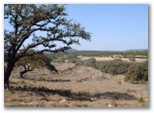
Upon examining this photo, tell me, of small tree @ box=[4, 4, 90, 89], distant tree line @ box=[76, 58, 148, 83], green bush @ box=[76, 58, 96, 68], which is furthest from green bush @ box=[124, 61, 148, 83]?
small tree @ box=[4, 4, 90, 89]

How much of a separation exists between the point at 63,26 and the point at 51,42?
324 mm

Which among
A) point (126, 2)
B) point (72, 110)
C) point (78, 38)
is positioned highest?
point (126, 2)

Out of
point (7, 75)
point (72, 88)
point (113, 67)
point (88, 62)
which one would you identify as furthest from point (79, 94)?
point (7, 75)

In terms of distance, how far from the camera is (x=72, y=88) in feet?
26.7

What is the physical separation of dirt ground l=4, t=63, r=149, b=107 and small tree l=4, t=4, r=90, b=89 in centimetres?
31

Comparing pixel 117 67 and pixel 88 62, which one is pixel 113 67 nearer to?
pixel 117 67

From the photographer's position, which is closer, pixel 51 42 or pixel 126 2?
pixel 126 2

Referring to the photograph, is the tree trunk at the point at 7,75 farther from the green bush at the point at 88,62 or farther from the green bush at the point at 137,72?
the green bush at the point at 137,72

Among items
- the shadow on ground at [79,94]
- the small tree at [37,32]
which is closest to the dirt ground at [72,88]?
the shadow on ground at [79,94]

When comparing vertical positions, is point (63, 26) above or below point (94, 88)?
above

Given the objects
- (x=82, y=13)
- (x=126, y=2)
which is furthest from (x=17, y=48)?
(x=126, y=2)

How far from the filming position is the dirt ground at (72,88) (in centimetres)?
789

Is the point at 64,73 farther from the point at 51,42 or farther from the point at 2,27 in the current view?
the point at 2,27

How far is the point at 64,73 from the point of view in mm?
8047
